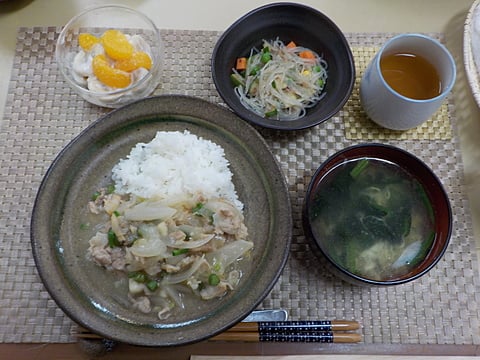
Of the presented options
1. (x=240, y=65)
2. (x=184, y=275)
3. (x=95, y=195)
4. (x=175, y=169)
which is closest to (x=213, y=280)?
(x=184, y=275)

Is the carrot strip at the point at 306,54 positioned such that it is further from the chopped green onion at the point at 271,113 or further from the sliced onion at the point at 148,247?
the sliced onion at the point at 148,247

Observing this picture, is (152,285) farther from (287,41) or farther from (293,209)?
(287,41)

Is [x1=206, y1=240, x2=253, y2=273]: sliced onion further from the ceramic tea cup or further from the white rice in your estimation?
the ceramic tea cup

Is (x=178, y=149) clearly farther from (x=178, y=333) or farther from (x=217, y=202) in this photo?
(x=178, y=333)

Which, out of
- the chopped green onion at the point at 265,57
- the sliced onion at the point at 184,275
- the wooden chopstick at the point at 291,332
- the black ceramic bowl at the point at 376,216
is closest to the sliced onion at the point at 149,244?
the sliced onion at the point at 184,275

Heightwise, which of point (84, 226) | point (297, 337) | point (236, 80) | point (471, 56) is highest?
point (471, 56)

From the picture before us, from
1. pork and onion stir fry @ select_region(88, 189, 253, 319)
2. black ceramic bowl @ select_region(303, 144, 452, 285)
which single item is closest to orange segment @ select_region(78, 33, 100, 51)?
pork and onion stir fry @ select_region(88, 189, 253, 319)
